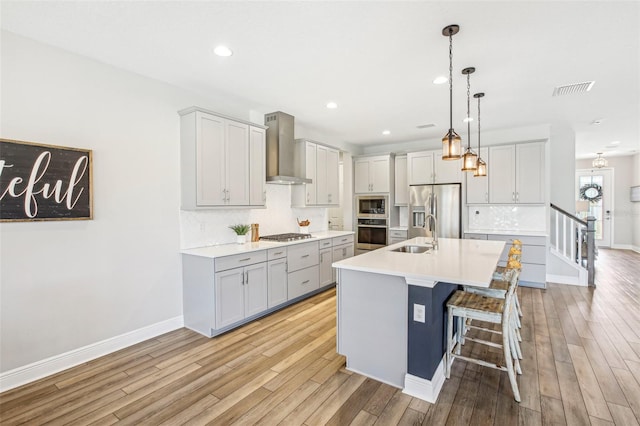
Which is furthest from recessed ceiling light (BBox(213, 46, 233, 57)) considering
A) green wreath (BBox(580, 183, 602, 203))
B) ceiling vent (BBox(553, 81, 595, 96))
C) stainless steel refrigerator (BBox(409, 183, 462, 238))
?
green wreath (BBox(580, 183, 602, 203))

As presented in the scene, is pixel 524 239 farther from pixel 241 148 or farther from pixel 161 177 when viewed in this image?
pixel 161 177

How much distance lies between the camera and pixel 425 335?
220 cm

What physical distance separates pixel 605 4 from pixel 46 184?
14.3ft

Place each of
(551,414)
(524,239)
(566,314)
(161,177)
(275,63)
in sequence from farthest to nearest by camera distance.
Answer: (524,239) → (566,314) → (161,177) → (275,63) → (551,414)

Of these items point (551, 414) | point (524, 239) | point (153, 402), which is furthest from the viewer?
point (524, 239)

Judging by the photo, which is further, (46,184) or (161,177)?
(161,177)

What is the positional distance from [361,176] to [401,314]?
4.59 m

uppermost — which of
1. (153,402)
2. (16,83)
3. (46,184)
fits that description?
(16,83)

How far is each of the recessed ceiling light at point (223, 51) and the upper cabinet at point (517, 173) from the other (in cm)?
466

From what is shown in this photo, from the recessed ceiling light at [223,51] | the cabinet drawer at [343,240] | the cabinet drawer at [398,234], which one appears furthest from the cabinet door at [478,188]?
the recessed ceiling light at [223,51]

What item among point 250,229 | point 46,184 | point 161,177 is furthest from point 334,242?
point 46,184

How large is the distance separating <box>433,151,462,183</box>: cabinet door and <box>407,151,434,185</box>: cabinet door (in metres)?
0.09

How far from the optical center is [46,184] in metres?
2.52

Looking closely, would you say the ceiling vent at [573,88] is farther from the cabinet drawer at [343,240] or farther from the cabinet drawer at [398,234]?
the cabinet drawer at [343,240]
